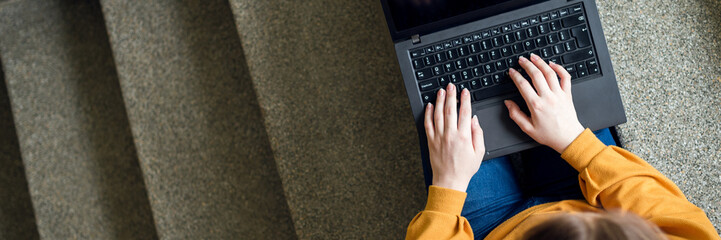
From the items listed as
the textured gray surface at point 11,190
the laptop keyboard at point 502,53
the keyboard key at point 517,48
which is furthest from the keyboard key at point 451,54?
the textured gray surface at point 11,190

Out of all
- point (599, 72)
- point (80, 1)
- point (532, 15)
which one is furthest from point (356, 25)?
point (80, 1)

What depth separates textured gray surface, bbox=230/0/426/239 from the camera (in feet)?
3.51

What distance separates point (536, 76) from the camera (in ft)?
2.54

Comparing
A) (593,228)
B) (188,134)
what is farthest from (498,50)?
(188,134)

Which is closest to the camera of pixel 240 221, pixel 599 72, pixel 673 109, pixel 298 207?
pixel 599 72

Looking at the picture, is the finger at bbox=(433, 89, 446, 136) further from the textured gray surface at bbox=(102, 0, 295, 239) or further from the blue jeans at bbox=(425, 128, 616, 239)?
the textured gray surface at bbox=(102, 0, 295, 239)

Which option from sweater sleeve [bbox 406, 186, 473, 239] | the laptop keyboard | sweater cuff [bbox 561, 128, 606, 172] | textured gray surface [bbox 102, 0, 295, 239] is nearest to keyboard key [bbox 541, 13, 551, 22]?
the laptop keyboard

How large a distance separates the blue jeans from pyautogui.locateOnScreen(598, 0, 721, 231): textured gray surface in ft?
0.33

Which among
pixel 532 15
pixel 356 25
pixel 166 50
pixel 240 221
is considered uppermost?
pixel 166 50

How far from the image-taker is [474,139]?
32.0 inches

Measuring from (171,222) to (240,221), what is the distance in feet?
0.64

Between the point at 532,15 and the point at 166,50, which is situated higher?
the point at 166,50

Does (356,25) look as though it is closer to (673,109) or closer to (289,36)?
(289,36)

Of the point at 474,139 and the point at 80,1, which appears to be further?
the point at 80,1
